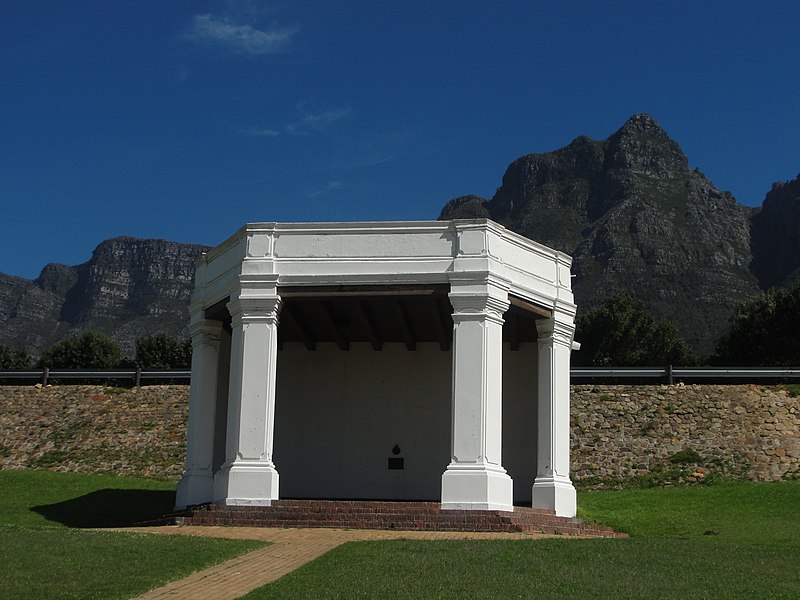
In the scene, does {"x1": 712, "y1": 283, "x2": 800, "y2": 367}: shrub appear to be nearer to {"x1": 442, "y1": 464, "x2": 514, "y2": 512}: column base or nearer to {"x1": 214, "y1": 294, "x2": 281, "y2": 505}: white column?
{"x1": 442, "y1": 464, "x2": 514, "y2": 512}: column base

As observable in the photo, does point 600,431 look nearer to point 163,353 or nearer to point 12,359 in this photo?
point 163,353

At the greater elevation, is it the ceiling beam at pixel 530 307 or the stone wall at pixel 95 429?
the ceiling beam at pixel 530 307

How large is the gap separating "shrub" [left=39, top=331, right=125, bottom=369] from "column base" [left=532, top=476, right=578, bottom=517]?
48473 millimetres

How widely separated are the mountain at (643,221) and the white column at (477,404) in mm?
78888

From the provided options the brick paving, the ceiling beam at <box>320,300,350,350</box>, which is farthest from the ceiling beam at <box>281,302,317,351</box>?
the brick paving

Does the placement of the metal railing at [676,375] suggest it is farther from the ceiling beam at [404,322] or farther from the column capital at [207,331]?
the column capital at [207,331]

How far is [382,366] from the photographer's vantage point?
2752 cm

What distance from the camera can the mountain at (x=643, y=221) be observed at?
115 m

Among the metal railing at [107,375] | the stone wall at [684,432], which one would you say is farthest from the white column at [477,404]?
the metal railing at [107,375]

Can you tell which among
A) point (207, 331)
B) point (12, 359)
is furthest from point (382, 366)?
point (12, 359)

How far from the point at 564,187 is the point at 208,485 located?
126m

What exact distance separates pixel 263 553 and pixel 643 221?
377 feet

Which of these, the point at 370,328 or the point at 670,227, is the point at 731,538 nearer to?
the point at 370,328

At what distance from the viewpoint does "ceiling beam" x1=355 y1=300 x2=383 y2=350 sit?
25.0m
